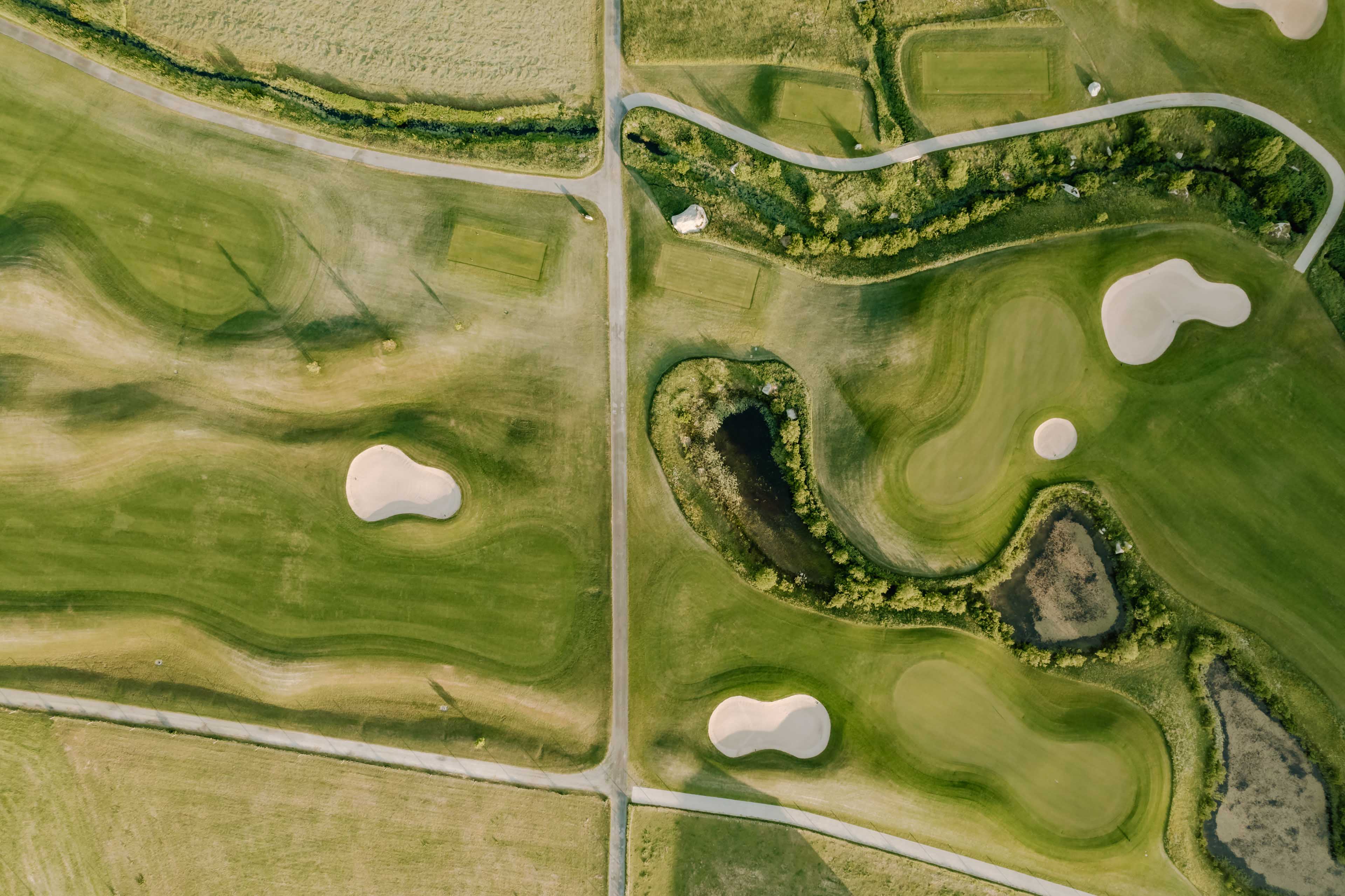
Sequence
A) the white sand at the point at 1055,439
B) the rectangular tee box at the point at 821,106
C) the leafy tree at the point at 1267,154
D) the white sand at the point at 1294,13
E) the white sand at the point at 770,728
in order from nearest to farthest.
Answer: the leafy tree at the point at 1267,154, the white sand at the point at 770,728, the white sand at the point at 1055,439, the white sand at the point at 1294,13, the rectangular tee box at the point at 821,106

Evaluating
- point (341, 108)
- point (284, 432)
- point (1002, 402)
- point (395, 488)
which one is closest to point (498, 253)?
point (341, 108)

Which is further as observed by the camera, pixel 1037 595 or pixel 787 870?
pixel 1037 595

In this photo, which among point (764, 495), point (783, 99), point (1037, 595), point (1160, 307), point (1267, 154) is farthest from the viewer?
point (783, 99)


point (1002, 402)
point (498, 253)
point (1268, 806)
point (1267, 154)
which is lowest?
point (1268, 806)

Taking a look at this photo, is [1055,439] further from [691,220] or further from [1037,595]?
[691,220]

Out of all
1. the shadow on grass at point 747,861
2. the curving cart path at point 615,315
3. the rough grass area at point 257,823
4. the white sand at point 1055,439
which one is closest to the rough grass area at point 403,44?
the curving cart path at point 615,315

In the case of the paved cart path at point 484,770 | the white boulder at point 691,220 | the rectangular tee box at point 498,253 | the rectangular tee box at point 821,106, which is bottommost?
the paved cart path at point 484,770

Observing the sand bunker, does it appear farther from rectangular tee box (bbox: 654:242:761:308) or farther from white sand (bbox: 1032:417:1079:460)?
rectangular tee box (bbox: 654:242:761:308)

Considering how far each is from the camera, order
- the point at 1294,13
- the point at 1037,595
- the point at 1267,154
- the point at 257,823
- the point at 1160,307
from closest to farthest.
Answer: the point at 1267,154 → the point at 257,823 → the point at 1160,307 → the point at 1037,595 → the point at 1294,13

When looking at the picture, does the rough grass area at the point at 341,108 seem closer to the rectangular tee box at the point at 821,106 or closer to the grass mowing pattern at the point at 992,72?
the rectangular tee box at the point at 821,106
